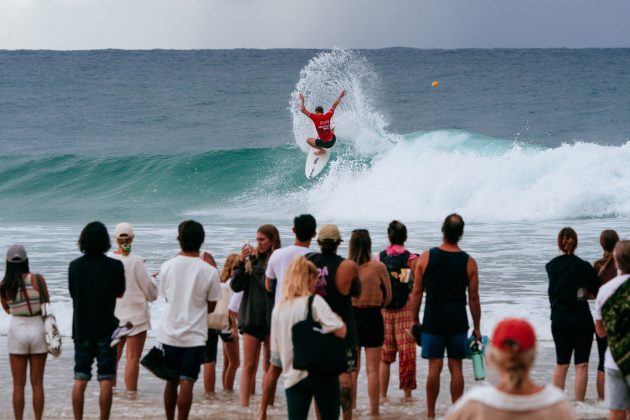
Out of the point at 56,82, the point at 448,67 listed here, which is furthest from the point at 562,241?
the point at 448,67

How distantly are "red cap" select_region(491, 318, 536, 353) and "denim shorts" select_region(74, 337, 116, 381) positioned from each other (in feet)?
11.4

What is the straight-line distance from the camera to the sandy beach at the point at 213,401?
654 cm

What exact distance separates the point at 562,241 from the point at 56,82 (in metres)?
61.4

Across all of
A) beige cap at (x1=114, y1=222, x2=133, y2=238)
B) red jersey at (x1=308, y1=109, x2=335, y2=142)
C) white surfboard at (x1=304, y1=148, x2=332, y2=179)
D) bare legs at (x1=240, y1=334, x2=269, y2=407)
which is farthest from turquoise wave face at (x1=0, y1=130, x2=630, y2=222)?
beige cap at (x1=114, y1=222, x2=133, y2=238)

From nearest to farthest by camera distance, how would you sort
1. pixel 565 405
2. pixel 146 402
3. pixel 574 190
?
pixel 565 405 < pixel 146 402 < pixel 574 190

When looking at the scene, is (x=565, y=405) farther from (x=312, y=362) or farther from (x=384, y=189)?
(x=384, y=189)

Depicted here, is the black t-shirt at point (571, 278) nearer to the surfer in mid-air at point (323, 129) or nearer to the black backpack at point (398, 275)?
the black backpack at point (398, 275)

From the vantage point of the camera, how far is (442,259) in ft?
19.7

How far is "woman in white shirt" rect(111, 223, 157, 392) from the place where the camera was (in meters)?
6.40

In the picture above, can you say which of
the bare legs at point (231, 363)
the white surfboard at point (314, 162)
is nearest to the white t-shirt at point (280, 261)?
the bare legs at point (231, 363)

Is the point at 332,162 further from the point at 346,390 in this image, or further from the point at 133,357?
the point at 346,390

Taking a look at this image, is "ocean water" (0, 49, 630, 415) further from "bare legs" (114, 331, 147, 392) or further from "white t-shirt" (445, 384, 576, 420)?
"white t-shirt" (445, 384, 576, 420)

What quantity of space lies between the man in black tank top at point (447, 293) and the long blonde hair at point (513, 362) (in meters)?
3.19

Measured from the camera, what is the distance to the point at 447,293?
6051 mm
